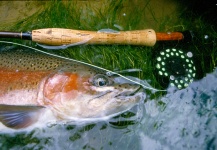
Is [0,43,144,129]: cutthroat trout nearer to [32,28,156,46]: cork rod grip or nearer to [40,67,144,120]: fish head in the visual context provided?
[40,67,144,120]: fish head

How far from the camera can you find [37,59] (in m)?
2.68

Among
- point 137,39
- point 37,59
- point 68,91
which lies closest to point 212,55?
point 137,39

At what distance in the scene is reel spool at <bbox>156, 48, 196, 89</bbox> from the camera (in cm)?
285

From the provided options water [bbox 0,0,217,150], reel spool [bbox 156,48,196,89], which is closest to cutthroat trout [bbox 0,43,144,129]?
water [bbox 0,0,217,150]

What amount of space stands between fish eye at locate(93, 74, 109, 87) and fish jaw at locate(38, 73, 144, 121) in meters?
0.02

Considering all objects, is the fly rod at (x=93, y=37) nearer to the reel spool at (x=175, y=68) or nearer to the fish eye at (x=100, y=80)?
the reel spool at (x=175, y=68)

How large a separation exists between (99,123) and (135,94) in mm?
448

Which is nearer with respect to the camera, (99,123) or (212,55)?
(99,123)

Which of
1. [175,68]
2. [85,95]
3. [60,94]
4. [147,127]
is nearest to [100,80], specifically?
[85,95]

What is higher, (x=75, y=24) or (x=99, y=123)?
(x=75, y=24)

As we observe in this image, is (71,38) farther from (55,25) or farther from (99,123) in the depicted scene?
(99,123)

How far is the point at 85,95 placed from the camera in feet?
Result: 8.10

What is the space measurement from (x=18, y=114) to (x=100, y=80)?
761mm

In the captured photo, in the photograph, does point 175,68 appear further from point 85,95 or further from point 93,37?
point 85,95
